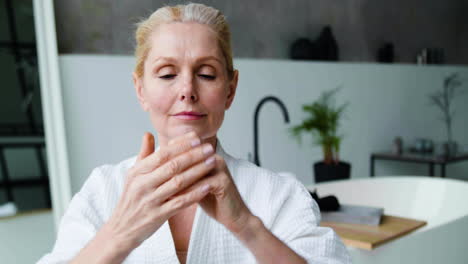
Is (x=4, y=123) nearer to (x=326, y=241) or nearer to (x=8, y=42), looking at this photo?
(x=8, y=42)

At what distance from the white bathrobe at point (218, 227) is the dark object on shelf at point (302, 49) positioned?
10.2 ft

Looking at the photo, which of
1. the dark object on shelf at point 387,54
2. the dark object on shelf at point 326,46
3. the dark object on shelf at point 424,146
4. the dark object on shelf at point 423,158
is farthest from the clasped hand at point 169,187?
the dark object on shelf at point 387,54

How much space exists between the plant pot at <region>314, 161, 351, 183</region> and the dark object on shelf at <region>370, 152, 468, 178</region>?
88cm

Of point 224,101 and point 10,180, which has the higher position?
point 224,101

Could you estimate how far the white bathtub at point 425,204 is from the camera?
201cm

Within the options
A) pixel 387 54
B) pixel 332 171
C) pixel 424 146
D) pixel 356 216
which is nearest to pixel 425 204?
pixel 356 216

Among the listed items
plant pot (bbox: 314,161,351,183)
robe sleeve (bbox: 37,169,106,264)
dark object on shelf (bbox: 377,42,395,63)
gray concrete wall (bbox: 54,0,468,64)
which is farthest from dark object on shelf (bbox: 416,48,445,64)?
robe sleeve (bbox: 37,169,106,264)

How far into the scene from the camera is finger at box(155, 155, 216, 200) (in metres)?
0.70

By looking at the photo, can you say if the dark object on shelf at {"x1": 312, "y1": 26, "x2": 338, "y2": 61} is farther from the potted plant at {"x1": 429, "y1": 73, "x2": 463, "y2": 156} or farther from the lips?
the lips

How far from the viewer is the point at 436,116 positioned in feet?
17.5

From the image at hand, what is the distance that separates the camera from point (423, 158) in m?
4.37

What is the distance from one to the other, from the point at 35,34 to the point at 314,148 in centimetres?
251

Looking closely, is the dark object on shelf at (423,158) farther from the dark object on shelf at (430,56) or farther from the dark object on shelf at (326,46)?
the dark object on shelf at (430,56)

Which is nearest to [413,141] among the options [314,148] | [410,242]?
[314,148]
